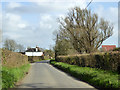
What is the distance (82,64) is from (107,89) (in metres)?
13.1

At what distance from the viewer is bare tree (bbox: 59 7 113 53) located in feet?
129

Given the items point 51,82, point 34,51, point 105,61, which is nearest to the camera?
point 51,82

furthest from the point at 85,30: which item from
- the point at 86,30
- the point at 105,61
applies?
the point at 105,61

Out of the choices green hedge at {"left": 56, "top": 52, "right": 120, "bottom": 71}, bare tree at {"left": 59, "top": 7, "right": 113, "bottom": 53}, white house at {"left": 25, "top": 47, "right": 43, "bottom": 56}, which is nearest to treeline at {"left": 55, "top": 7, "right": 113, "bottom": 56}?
bare tree at {"left": 59, "top": 7, "right": 113, "bottom": 53}

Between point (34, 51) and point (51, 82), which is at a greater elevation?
point (34, 51)

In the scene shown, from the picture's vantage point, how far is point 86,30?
39.6 m

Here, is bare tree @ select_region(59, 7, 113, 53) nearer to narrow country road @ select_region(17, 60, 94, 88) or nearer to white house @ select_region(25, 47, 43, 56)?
narrow country road @ select_region(17, 60, 94, 88)

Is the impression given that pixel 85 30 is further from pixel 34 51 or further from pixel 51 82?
pixel 34 51

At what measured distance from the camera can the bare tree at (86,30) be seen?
3941cm

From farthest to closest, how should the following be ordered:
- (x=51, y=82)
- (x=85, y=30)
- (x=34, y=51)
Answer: (x=34, y=51)
(x=85, y=30)
(x=51, y=82)

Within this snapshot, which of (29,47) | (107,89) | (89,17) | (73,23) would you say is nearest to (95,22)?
(89,17)

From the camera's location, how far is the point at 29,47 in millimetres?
125688

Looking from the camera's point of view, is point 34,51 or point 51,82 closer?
point 51,82

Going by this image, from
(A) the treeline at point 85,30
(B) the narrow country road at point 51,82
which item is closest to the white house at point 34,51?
(A) the treeline at point 85,30
